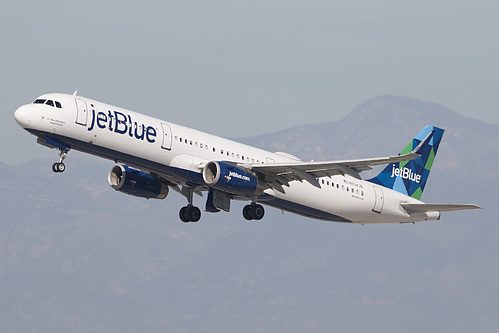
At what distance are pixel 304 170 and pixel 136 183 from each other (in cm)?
1068

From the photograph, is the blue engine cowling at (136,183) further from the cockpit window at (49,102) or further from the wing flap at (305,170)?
the cockpit window at (49,102)

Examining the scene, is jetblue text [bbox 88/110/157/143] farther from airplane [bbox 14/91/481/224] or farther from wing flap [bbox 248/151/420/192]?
wing flap [bbox 248/151/420/192]

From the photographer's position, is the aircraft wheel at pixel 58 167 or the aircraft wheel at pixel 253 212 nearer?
the aircraft wheel at pixel 58 167

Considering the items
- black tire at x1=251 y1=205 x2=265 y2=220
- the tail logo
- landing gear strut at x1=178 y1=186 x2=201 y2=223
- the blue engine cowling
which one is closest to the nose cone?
the blue engine cowling

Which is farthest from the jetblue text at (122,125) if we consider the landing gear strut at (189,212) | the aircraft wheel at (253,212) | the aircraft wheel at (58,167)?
the landing gear strut at (189,212)

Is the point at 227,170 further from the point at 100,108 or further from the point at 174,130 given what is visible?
the point at 100,108

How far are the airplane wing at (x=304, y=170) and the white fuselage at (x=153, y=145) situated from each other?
4.05 feet

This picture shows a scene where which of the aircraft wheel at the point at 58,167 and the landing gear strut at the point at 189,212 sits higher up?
the landing gear strut at the point at 189,212

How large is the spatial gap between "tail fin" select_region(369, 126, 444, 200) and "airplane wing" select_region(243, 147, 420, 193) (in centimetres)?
1026

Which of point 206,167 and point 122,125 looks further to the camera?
point 206,167

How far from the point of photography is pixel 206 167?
173 feet

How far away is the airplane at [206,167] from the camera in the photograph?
50.3 metres

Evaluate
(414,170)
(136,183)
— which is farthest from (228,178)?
(414,170)

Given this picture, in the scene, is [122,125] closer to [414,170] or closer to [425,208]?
[425,208]
